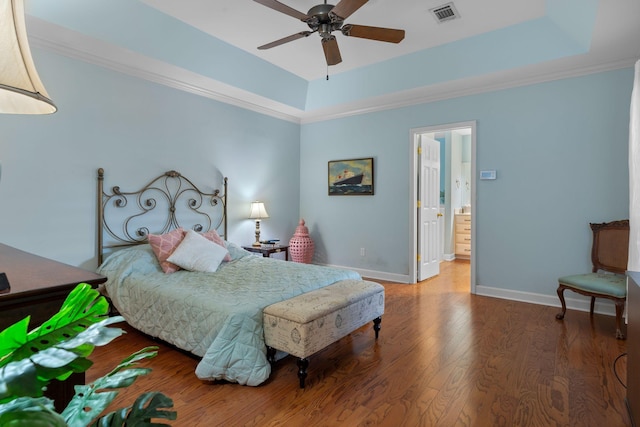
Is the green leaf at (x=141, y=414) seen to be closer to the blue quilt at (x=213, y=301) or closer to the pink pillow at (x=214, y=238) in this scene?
the blue quilt at (x=213, y=301)

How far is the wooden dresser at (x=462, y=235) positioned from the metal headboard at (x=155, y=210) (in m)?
4.56

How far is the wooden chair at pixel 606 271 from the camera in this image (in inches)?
114

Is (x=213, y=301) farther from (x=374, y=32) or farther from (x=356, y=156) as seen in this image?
(x=356, y=156)

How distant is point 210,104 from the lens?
4254 millimetres

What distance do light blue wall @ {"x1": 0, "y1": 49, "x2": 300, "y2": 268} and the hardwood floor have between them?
1.17 meters

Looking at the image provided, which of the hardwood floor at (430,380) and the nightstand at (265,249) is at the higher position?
the nightstand at (265,249)

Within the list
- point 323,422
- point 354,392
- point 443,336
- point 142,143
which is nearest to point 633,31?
point 443,336

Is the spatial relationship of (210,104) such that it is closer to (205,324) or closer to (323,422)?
(205,324)

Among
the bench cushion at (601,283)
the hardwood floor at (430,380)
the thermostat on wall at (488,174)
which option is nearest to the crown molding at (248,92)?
the thermostat on wall at (488,174)

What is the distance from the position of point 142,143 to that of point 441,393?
3.49 meters

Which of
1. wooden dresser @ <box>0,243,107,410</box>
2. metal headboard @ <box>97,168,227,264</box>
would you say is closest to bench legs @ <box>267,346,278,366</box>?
wooden dresser @ <box>0,243,107,410</box>

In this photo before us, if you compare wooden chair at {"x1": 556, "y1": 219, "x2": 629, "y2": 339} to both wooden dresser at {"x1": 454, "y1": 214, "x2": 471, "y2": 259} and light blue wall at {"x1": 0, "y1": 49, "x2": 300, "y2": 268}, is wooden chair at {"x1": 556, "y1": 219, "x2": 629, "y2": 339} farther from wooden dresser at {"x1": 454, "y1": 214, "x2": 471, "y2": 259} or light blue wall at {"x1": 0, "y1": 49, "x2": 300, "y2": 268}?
light blue wall at {"x1": 0, "y1": 49, "x2": 300, "y2": 268}

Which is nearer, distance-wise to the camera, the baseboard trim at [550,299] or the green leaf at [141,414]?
the green leaf at [141,414]

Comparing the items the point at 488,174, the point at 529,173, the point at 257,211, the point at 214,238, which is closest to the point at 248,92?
the point at 257,211
